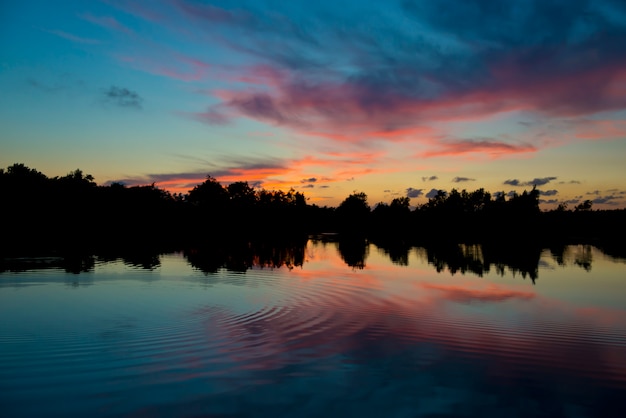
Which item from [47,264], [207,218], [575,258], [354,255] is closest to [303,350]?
[47,264]

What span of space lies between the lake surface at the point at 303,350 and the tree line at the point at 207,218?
3180 cm

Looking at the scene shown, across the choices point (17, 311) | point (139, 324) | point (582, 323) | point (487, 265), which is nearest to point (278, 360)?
point (139, 324)

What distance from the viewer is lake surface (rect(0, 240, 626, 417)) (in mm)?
7621

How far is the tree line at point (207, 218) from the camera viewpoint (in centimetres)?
6912

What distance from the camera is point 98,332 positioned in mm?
11906

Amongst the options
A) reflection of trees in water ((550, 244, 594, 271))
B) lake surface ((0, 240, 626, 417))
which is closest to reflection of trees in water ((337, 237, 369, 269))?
lake surface ((0, 240, 626, 417))

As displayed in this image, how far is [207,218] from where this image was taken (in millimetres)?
129625

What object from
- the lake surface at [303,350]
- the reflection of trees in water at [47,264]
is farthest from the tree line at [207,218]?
the lake surface at [303,350]

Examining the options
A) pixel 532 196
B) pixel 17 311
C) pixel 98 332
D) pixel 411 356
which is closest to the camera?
pixel 411 356

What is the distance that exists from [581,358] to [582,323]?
523 cm

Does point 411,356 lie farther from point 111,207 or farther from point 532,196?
point 532,196

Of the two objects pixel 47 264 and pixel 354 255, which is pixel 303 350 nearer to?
pixel 47 264

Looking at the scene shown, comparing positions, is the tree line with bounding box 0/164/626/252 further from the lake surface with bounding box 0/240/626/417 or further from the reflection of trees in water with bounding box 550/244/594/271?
the lake surface with bounding box 0/240/626/417

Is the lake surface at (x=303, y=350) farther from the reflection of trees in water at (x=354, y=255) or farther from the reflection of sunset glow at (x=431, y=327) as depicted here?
the reflection of trees in water at (x=354, y=255)
